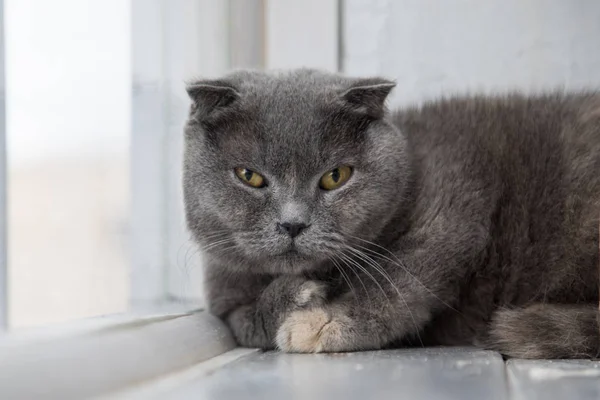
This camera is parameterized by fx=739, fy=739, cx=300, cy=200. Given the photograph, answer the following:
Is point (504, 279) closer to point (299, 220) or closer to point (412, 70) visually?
point (299, 220)

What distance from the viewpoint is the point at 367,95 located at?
145 cm

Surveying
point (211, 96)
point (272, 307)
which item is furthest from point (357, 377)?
point (211, 96)

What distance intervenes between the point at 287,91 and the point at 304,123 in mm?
101

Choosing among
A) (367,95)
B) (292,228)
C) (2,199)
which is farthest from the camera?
(367,95)

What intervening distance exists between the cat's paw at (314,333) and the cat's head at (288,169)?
100mm

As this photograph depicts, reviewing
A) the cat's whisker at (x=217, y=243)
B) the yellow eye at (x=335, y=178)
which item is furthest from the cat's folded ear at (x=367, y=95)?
the cat's whisker at (x=217, y=243)

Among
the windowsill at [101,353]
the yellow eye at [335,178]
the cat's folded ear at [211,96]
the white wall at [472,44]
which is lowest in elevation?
the windowsill at [101,353]

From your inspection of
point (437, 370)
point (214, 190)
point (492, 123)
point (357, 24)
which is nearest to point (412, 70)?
point (357, 24)

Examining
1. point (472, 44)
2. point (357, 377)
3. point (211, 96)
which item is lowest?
point (357, 377)

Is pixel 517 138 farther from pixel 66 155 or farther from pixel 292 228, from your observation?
pixel 66 155

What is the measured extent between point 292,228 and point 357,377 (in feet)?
1.11

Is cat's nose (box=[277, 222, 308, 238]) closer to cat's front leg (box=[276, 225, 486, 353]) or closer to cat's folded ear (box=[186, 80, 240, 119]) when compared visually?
cat's front leg (box=[276, 225, 486, 353])

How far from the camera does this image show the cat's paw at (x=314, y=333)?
137 cm

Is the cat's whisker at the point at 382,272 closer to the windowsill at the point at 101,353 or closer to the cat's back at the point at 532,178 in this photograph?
the cat's back at the point at 532,178
